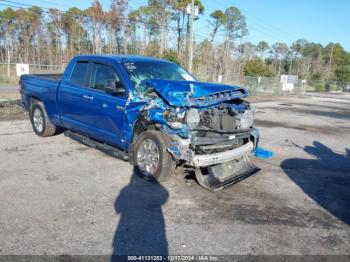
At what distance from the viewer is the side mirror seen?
5.41m

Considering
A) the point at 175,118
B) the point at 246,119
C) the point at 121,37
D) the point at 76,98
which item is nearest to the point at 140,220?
the point at 175,118

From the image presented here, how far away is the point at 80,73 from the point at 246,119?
3405mm

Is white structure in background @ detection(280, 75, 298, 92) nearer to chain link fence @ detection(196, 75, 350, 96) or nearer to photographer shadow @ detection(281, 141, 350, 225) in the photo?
chain link fence @ detection(196, 75, 350, 96)

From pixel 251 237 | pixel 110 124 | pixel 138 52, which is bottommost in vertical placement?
pixel 251 237

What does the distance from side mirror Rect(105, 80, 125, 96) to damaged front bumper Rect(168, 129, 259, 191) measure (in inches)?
51.9

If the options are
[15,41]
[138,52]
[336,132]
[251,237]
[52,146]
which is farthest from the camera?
[15,41]

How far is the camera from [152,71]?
242 inches

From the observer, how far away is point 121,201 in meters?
4.50

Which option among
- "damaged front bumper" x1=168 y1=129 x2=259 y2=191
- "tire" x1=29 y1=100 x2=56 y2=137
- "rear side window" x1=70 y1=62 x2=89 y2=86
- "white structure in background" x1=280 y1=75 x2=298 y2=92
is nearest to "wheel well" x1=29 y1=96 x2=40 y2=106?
"tire" x1=29 y1=100 x2=56 y2=137

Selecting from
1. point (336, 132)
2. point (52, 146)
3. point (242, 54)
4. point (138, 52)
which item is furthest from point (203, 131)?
point (242, 54)

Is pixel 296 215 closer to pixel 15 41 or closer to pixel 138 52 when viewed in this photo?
pixel 138 52

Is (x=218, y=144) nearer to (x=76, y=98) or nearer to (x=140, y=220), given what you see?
(x=140, y=220)

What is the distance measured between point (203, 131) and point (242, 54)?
2356 inches

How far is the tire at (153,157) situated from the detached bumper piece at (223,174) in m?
0.47
